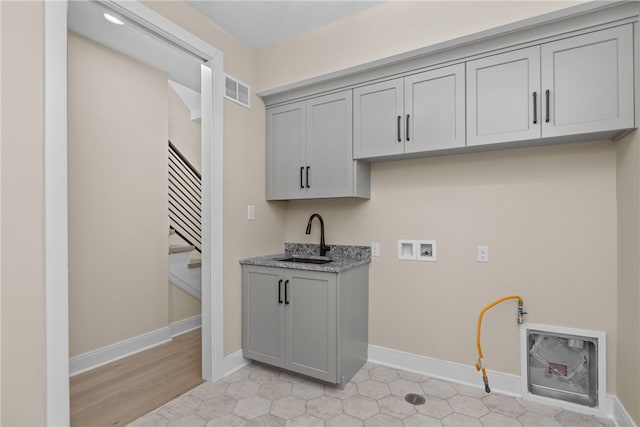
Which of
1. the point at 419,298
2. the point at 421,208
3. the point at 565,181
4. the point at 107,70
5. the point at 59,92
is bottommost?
the point at 419,298

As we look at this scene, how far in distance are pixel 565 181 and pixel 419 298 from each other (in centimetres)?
132

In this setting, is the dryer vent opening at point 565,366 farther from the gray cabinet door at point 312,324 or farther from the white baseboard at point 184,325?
the white baseboard at point 184,325

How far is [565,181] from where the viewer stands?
213cm

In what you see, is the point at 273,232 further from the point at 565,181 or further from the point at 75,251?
the point at 565,181

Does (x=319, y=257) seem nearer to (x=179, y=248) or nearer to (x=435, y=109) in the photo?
(x=435, y=109)

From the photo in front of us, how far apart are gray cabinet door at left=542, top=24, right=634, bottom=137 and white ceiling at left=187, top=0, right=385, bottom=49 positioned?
1335 millimetres

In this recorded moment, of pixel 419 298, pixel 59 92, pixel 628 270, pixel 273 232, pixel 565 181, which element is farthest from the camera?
pixel 273 232

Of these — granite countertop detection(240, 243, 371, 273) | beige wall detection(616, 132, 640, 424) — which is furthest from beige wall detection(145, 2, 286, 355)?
beige wall detection(616, 132, 640, 424)

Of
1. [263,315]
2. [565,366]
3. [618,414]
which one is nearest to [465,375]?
[565,366]

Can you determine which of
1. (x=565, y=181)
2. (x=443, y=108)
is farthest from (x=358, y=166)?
(x=565, y=181)

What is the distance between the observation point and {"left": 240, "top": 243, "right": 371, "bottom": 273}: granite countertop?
242 cm

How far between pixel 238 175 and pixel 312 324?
4.54ft

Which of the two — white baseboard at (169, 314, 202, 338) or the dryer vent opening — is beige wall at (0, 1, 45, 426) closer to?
white baseboard at (169, 314, 202, 338)

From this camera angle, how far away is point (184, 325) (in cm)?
363
